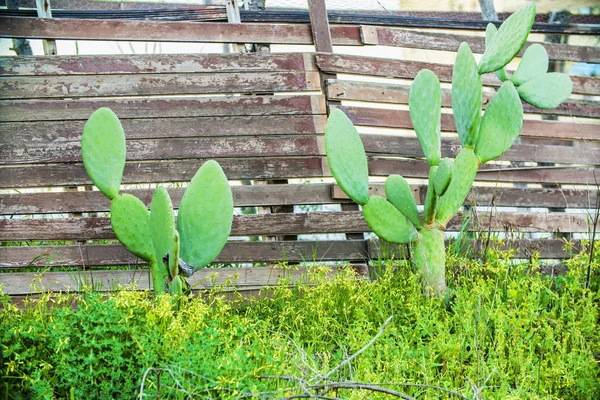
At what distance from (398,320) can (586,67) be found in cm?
412

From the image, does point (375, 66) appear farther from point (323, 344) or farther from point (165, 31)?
point (323, 344)

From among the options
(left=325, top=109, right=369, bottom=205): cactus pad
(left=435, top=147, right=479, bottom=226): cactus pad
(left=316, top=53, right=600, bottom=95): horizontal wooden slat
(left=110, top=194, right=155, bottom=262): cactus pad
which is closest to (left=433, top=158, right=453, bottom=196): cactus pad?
(left=435, top=147, right=479, bottom=226): cactus pad

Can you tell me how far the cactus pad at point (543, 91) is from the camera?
369 cm

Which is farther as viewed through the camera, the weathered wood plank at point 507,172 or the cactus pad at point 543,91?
the weathered wood plank at point 507,172

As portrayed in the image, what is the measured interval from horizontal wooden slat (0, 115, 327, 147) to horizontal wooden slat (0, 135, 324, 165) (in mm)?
28

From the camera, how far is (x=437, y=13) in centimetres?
621

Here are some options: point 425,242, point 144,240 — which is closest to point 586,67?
point 425,242

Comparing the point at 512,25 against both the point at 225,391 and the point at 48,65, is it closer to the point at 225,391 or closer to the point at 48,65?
the point at 225,391

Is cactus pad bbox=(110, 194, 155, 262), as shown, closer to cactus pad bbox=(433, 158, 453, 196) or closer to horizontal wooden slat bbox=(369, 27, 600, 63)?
cactus pad bbox=(433, 158, 453, 196)

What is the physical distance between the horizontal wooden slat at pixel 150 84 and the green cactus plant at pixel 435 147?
0.76 m

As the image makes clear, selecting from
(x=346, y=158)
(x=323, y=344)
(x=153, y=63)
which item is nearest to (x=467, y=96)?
(x=346, y=158)

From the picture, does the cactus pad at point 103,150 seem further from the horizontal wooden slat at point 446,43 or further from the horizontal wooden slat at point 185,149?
the horizontal wooden slat at point 446,43

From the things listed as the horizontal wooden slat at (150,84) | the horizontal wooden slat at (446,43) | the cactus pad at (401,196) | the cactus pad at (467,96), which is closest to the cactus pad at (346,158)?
the cactus pad at (401,196)

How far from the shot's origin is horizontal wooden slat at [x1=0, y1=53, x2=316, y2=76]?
12.6 ft
